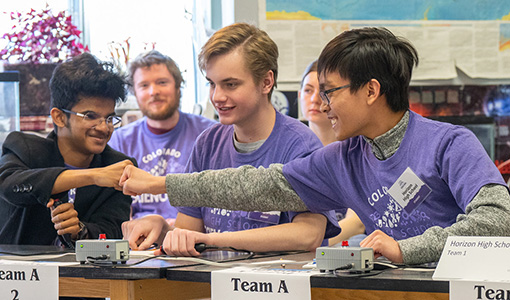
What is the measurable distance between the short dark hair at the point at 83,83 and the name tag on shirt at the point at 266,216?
70 centimetres

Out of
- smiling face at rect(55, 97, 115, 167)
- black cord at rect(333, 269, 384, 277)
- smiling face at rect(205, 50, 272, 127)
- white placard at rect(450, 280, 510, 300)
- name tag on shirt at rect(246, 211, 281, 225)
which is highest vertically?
smiling face at rect(205, 50, 272, 127)

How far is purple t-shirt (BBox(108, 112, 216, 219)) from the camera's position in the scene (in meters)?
3.34

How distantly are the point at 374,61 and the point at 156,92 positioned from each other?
7.01 ft

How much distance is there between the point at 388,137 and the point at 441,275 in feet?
1.85

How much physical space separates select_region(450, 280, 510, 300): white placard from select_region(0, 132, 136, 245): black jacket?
1.31m

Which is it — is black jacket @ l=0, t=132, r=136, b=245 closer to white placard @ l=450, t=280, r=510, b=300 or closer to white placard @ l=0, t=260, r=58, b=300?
white placard @ l=0, t=260, r=58, b=300

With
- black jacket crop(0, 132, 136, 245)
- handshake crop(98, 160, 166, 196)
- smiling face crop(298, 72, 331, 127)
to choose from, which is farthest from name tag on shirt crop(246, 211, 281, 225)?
smiling face crop(298, 72, 331, 127)

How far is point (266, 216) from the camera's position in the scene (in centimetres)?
192

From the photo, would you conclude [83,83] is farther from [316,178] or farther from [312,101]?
[312,101]

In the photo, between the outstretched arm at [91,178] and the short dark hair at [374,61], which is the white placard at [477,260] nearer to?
the short dark hair at [374,61]

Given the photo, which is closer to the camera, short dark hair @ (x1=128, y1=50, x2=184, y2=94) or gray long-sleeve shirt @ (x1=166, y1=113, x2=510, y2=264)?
gray long-sleeve shirt @ (x1=166, y1=113, x2=510, y2=264)

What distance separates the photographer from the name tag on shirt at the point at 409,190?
1541mm

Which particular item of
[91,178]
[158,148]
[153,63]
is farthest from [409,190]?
[153,63]

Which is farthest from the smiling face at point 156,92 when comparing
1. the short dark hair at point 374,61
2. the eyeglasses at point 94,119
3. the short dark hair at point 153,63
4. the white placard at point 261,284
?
the white placard at point 261,284
